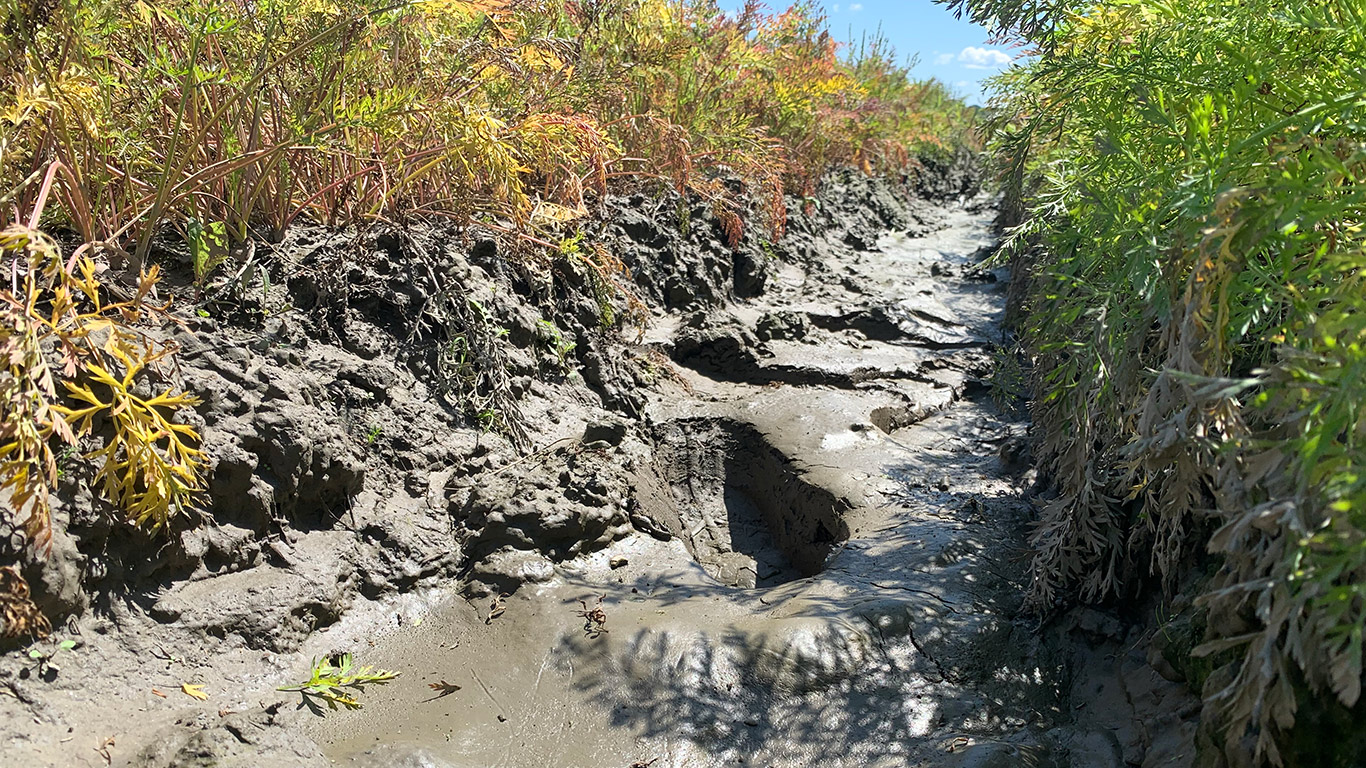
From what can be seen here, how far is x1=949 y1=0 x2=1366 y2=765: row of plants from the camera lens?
1.45m

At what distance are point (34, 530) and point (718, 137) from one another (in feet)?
18.2

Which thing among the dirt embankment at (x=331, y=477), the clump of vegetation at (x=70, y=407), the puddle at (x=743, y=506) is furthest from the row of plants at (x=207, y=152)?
the puddle at (x=743, y=506)

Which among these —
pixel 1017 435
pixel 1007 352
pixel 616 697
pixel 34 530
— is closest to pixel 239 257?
pixel 34 530

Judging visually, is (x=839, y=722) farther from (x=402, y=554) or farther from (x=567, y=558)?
(x=402, y=554)

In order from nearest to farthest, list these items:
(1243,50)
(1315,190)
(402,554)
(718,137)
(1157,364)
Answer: (1315,190) < (1243,50) < (1157,364) < (402,554) < (718,137)

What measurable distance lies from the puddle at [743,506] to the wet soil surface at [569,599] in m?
0.01

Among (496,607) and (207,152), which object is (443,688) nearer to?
(496,607)

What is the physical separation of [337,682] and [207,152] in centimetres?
205

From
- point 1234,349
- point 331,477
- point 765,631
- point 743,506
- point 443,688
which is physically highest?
point 1234,349

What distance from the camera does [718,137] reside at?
671 cm

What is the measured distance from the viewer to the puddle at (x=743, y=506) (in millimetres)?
3857

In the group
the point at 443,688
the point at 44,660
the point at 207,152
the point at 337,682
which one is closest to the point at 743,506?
the point at 443,688

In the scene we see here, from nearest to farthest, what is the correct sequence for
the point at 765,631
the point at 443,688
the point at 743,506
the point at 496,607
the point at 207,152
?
the point at 443,688
the point at 765,631
the point at 496,607
the point at 207,152
the point at 743,506

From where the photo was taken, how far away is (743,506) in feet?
14.2
